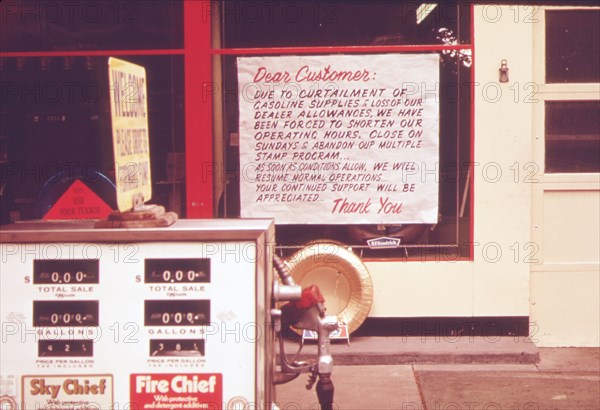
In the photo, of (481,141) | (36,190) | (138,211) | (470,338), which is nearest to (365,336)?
(470,338)

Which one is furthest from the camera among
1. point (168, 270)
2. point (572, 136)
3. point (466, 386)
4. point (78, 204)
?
point (572, 136)

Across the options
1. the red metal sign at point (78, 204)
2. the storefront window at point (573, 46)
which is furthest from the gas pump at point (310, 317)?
the storefront window at point (573, 46)

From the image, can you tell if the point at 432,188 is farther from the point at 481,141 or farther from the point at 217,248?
the point at 217,248

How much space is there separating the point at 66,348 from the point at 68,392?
0.43 feet

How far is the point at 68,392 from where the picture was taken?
Answer: 8.89 ft

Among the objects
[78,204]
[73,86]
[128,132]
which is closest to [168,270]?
[128,132]

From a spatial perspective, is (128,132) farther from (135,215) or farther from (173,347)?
(173,347)

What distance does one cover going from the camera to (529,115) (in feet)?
22.3

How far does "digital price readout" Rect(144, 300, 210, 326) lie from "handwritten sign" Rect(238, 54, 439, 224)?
13.8 feet

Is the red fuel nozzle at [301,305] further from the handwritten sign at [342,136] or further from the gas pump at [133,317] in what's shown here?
the handwritten sign at [342,136]

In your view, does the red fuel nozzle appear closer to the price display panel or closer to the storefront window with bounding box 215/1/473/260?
the price display panel

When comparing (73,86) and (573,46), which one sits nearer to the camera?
(573,46)

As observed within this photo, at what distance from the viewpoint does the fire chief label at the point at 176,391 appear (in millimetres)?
2689

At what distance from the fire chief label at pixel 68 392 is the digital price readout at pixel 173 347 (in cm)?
17
